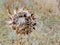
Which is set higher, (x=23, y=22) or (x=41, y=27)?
(x=23, y=22)

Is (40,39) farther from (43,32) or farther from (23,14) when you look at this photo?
(23,14)

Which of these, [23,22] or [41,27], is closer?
[23,22]

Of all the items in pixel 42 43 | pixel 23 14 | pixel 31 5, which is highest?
pixel 23 14

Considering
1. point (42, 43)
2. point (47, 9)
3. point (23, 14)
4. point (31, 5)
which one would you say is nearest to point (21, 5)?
point (31, 5)

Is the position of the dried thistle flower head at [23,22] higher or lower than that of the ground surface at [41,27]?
higher

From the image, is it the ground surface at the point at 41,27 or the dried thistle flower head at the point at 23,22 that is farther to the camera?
the ground surface at the point at 41,27

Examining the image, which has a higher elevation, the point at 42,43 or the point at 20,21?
the point at 20,21

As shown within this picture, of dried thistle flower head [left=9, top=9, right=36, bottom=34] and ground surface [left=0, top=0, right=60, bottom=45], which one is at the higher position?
dried thistle flower head [left=9, top=9, right=36, bottom=34]

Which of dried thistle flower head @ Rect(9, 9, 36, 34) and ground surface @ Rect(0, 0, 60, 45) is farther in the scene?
ground surface @ Rect(0, 0, 60, 45)
